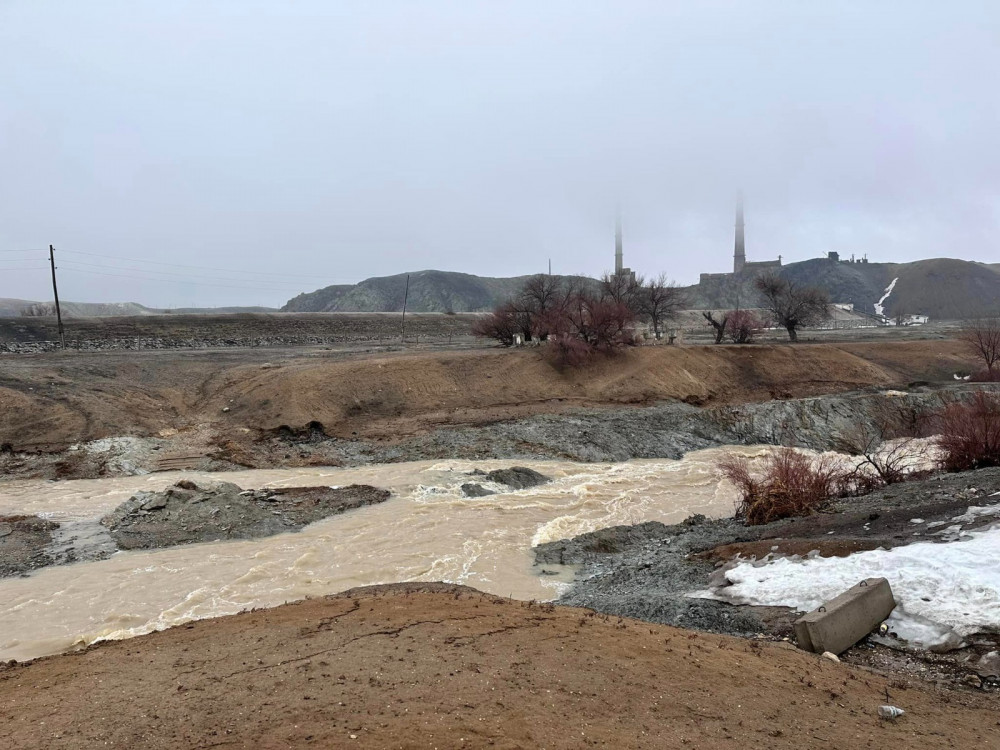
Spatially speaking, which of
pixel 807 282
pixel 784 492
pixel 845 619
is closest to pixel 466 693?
pixel 845 619

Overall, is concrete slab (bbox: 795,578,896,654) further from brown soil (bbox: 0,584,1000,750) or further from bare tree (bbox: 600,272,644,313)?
bare tree (bbox: 600,272,644,313)

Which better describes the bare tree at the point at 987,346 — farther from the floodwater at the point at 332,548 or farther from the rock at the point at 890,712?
the rock at the point at 890,712

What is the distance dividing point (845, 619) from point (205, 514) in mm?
14803

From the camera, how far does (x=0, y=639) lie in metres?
10.7

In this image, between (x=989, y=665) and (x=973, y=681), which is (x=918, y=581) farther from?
(x=973, y=681)

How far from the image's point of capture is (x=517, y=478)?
21.3 m

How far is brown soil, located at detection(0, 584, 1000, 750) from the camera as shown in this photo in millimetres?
5531

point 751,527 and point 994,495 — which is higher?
point 994,495

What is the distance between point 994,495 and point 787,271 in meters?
151

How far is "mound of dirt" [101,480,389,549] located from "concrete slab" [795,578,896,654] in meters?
12.9

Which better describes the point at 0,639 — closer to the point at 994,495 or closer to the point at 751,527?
the point at 751,527

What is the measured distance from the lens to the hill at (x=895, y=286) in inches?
5064

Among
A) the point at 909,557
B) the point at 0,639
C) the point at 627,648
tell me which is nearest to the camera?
the point at 627,648

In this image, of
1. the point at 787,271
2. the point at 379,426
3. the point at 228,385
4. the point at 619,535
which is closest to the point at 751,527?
the point at 619,535
